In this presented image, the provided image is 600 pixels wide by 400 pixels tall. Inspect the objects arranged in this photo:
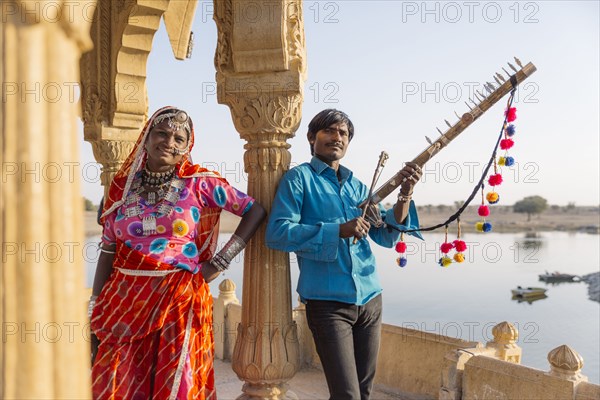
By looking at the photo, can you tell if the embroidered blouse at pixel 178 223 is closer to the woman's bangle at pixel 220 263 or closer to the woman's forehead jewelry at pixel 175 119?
the woman's bangle at pixel 220 263

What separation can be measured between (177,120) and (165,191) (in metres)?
0.26

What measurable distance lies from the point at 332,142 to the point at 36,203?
1.28 m

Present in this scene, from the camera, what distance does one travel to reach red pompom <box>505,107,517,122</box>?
2.00m

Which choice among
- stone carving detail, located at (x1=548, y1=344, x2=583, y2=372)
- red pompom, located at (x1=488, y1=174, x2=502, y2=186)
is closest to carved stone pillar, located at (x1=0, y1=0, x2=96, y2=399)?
red pompom, located at (x1=488, y1=174, x2=502, y2=186)

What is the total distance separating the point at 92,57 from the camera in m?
4.89

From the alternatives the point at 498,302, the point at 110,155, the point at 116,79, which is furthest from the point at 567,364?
the point at 498,302

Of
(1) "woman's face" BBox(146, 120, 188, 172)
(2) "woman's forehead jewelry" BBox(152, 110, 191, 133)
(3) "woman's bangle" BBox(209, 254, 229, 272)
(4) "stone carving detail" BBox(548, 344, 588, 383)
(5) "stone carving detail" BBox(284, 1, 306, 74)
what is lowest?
(4) "stone carving detail" BBox(548, 344, 588, 383)

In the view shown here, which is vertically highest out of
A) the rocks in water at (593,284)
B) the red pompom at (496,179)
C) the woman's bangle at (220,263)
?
the red pompom at (496,179)

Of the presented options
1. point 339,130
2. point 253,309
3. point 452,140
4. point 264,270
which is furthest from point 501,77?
point 253,309

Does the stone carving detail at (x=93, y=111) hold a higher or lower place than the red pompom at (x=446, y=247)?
higher

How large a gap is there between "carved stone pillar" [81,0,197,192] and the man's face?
2.89m

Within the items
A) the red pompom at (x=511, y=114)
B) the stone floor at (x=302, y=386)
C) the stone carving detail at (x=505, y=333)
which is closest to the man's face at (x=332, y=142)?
the red pompom at (x=511, y=114)

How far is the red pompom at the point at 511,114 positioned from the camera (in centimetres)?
200

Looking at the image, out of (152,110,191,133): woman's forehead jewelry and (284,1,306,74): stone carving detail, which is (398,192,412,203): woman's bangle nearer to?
(284,1,306,74): stone carving detail
